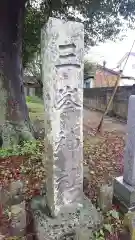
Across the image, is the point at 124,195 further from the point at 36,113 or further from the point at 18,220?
the point at 36,113

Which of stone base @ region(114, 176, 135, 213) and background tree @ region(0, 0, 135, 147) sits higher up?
background tree @ region(0, 0, 135, 147)

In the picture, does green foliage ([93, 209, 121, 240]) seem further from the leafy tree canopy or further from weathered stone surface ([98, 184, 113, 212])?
the leafy tree canopy

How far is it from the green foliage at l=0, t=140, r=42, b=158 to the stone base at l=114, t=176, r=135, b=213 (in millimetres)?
2550

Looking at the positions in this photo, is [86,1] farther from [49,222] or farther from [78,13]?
[49,222]

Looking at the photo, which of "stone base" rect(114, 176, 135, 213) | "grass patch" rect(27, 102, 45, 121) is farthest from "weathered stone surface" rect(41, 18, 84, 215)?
"grass patch" rect(27, 102, 45, 121)

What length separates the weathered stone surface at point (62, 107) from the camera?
244 cm

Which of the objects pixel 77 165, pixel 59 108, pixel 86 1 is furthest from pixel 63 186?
pixel 86 1

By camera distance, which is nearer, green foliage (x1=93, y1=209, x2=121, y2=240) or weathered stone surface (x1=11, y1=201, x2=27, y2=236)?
weathered stone surface (x1=11, y1=201, x2=27, y2=236)

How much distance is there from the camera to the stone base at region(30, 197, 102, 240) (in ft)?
8.54

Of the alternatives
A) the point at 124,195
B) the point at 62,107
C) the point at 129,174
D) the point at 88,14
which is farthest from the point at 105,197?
the point at 88,14

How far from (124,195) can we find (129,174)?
338 mm

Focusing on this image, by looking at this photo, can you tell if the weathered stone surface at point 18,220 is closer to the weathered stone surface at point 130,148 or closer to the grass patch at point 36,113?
the weathered stone surface at point 130,148

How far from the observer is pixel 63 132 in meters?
2.63

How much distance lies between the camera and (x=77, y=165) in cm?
284
